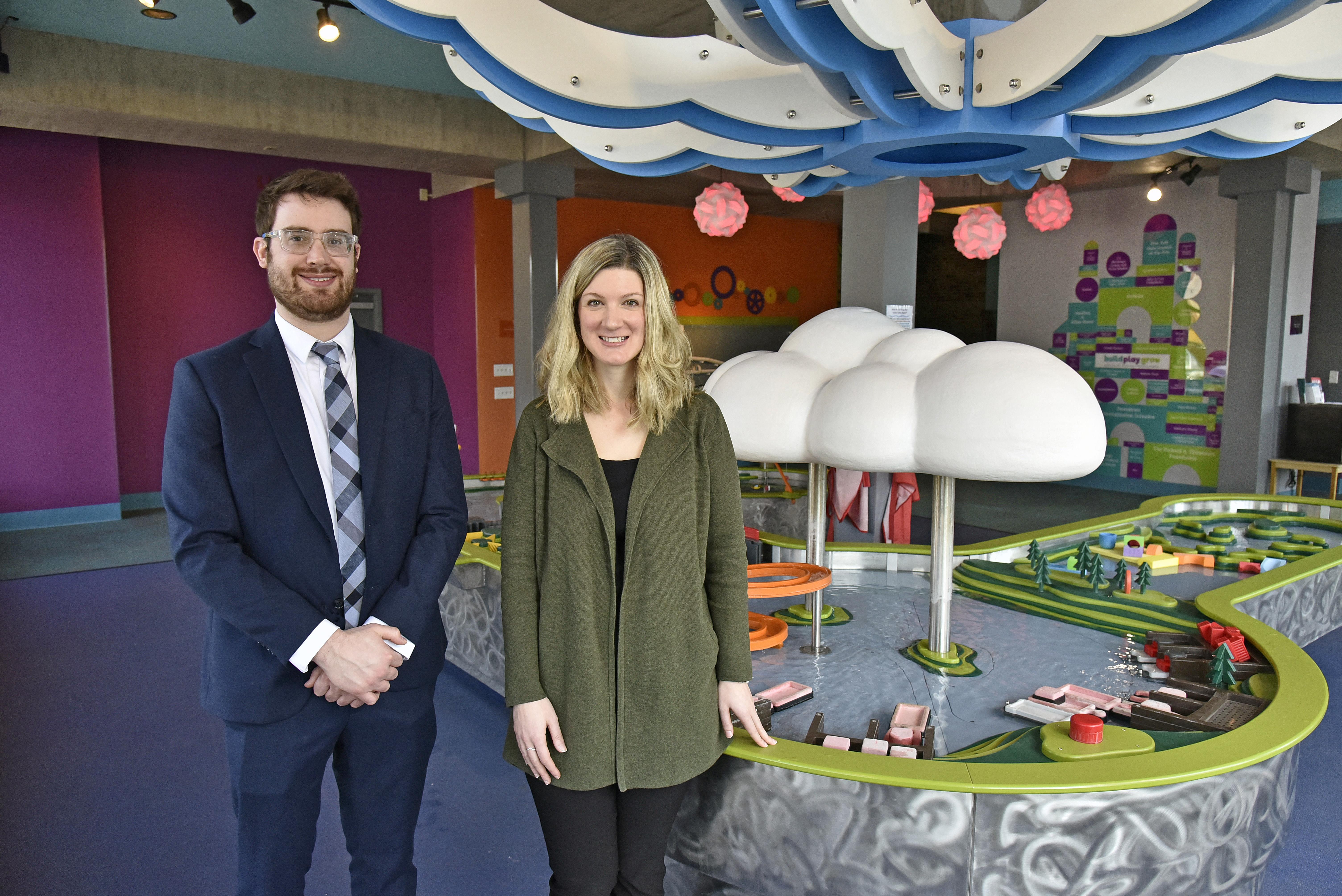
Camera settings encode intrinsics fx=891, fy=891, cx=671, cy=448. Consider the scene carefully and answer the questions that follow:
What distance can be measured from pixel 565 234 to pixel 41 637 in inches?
283

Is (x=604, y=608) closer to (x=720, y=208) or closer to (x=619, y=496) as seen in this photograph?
(x=619, y=496)

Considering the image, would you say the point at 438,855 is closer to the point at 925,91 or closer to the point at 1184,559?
the point at 925,91

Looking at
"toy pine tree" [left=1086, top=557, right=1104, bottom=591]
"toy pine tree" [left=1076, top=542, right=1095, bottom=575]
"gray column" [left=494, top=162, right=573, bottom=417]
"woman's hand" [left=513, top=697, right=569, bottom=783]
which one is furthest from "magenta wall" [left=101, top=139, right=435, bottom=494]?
"woman's hand" [left=513, top=697, right=569, bottom=783]

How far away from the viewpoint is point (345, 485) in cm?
179

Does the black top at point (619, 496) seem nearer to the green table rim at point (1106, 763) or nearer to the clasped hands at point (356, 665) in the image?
the clasped hands at point (356, 665)

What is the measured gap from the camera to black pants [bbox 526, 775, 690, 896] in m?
1.73

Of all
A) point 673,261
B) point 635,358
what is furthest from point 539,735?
point 673,261

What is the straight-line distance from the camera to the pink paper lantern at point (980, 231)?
547 cm

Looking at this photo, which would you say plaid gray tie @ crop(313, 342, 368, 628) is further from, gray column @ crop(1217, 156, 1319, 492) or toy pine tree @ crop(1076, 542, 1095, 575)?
gray column @ crop(1217, 156, 1319, 492)

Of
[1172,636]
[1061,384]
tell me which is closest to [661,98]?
[1061,384]

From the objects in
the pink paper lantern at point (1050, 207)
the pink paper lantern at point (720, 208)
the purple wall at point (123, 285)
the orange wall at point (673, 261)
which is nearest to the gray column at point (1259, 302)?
the pink paper lantern at point (1050, 207)

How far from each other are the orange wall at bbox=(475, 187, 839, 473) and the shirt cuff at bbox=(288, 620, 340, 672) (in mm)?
7943

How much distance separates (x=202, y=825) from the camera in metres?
3.09

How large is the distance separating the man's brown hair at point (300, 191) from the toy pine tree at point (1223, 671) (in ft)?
8.59
